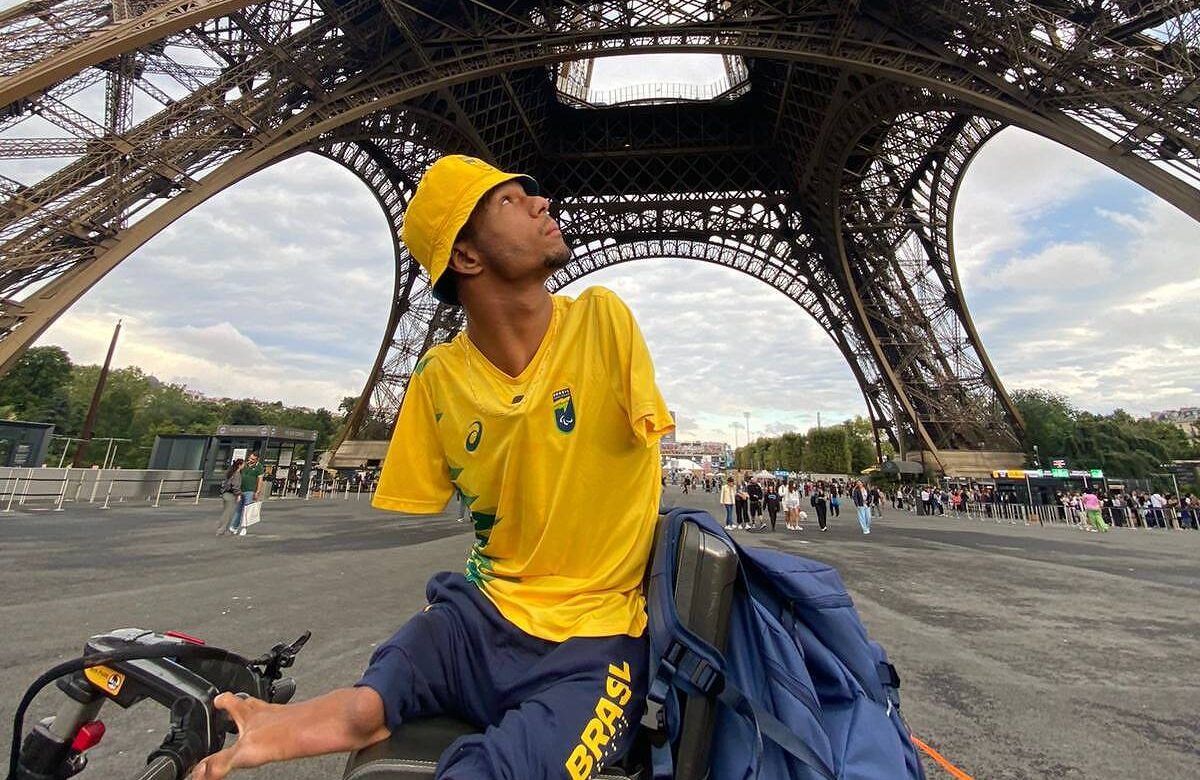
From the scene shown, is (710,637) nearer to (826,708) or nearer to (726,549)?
(726,549)

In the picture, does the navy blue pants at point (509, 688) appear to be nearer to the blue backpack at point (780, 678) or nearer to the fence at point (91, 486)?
the blue backpack at point (780, 678)

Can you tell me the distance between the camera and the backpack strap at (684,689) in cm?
87

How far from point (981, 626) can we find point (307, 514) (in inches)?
588

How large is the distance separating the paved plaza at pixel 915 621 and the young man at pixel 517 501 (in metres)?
1.54

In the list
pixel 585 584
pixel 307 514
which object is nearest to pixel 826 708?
pixel 585 584

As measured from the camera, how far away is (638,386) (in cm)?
109

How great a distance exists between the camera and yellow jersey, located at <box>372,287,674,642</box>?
110 centimetres

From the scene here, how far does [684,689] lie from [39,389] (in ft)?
165

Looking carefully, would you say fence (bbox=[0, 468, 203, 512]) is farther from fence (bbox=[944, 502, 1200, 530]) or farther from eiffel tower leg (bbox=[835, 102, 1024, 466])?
fence (bbox=[944, 502, 1200, 530])

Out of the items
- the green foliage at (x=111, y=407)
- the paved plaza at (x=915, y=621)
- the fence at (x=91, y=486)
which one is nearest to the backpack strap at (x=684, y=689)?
the paved plaza at (x=915, y=621)

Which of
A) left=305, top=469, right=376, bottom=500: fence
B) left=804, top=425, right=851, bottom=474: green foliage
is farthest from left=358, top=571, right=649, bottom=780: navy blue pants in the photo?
left=804, top=425, right=851, bottom=474: green foliage

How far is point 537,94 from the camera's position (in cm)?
1941

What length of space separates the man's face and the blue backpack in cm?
65

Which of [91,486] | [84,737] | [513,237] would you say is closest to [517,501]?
[513,237]
